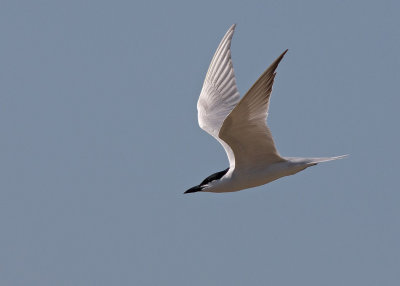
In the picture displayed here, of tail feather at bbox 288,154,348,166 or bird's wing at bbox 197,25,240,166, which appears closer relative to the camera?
tail feather at bbox 288,154,348,166

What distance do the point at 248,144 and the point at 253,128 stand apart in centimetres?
52

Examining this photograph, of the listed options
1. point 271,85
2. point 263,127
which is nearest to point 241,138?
point 263,127

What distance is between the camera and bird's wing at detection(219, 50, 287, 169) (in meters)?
9.84

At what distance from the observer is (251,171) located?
38.0 ft

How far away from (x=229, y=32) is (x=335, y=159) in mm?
3999

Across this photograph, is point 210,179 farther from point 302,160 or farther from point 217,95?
point 217,95

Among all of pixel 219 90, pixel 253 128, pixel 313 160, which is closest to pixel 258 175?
pixel 313 160

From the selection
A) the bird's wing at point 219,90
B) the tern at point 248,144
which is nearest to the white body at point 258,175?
the tern at point 248,144

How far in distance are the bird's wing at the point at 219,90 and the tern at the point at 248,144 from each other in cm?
2

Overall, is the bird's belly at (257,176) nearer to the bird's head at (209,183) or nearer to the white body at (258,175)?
the white body at (258,175)

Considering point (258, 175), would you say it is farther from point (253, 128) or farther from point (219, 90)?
point (219, 90)

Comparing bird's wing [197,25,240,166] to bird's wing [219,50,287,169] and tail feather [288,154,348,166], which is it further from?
tail feather [288,154,348,166]

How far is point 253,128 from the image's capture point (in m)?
10.6

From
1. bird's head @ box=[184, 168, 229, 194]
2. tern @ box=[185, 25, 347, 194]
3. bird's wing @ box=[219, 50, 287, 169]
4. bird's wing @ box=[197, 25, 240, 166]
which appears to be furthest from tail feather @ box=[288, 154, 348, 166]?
bird's wing @ box=[197, 25, 240, 166]
